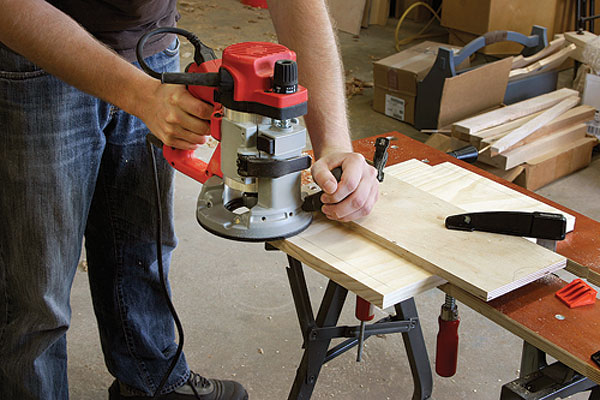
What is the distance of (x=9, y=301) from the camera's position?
1535 mm

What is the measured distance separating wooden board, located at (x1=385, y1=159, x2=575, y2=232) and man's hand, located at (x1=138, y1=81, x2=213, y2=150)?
1.75 feet

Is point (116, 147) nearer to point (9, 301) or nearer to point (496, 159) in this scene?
point (9, 301)

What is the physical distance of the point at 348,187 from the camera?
50.6 inches

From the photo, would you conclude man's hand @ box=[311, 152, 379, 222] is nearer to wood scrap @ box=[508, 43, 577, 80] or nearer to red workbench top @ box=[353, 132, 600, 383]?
red workbench top @ box=[353, 132, 600, 383]

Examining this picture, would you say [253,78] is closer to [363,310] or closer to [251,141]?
[251,141]

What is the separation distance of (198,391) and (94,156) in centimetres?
83

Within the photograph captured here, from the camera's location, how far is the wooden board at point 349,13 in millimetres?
5922

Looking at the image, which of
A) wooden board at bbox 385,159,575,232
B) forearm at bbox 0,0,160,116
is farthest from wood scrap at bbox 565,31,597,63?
forearm at bbox 0,0,160,116

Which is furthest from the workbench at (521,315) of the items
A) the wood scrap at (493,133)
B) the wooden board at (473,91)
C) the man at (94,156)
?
the wooden board at (473,91)

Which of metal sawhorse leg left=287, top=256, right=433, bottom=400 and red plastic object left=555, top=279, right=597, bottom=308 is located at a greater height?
red plastic object left=555, top=279, right=597, bottom=308

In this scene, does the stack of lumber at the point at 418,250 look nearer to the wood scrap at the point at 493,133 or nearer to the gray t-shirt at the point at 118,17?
the gray t-shirt at the point at 118,17

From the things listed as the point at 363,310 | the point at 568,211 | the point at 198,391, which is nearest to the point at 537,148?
the point at 568,211

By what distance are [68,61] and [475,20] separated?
4.44m

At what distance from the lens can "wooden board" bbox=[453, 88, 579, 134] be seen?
3.38m
